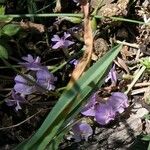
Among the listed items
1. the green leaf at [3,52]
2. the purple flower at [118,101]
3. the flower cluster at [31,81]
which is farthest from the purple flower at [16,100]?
the purple flower at [118,101]

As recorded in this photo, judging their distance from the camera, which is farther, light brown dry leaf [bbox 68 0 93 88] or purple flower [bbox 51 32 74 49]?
purple flower [bbox 51 32 74 49]

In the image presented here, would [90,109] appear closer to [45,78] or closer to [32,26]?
[45,78]

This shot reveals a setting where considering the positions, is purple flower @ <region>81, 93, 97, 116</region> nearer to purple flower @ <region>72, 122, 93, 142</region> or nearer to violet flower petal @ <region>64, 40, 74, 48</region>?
purple flower @ <region>72, 122, 93, 142</region>

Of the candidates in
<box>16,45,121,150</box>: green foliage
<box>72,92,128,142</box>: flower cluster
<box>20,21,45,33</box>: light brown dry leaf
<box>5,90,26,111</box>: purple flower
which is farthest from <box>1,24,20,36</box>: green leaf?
<box>16,45,121,150</box>: green foliage

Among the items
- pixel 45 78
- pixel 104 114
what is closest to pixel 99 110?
pixel 104 114

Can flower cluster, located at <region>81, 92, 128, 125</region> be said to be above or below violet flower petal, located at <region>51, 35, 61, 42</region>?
below

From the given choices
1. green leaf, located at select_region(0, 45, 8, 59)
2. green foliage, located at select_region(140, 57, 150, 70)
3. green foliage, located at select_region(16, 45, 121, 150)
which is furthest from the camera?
green foliage, located at select_region(140, 57, 150, 70)

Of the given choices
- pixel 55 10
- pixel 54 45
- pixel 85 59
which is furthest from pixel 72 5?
pixel 85 59

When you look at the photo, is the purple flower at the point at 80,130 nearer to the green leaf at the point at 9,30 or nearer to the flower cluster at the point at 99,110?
the flower cluster at the point at 99,110
